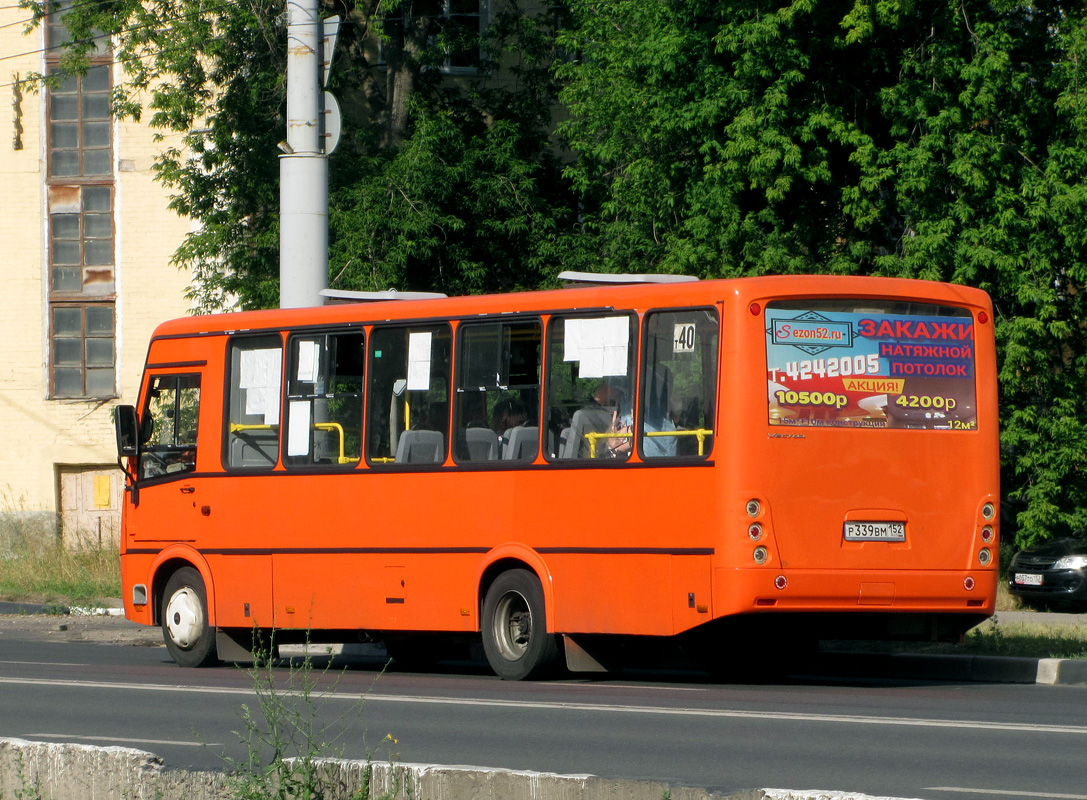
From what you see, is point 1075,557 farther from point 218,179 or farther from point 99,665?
point 218,179

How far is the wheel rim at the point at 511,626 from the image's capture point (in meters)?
13.5

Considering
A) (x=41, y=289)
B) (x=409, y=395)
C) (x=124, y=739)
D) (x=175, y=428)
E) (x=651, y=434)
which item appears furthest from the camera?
(x=41, y=289)

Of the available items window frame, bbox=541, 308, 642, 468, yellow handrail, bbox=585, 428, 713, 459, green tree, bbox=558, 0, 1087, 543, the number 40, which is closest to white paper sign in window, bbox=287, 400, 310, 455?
window frame, bbox=541, 308, 642, 468

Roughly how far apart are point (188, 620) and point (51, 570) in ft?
44.2

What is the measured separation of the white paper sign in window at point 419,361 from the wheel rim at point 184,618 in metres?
3.05

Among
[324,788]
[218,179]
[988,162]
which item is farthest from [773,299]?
[218,179]

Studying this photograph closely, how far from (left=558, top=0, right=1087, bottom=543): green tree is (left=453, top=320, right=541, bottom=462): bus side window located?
9.19 meters

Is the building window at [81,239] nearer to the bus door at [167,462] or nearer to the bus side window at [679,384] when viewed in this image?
the bus door at [167,462]

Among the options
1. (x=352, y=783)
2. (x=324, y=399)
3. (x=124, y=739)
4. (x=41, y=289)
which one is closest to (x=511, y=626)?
(x=324, y=399)

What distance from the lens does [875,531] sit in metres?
12.5

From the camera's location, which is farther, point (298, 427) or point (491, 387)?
point (298, 427)

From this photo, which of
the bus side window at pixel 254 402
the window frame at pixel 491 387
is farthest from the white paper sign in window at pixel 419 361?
the bus side window at pixel 254 402

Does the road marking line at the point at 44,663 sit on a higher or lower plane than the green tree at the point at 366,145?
lower

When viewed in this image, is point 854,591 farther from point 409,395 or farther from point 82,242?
point 82,242
